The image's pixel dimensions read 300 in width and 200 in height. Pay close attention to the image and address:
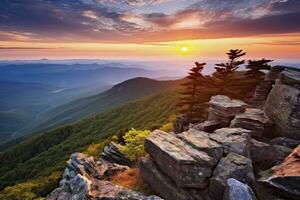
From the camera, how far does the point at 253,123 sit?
1414 inches

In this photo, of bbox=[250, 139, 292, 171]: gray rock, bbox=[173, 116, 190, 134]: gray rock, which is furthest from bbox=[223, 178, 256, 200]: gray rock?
bbox=[173, 116, 190, 134]: gray rock

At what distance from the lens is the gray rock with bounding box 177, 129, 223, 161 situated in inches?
1107

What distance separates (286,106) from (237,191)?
56.9 feet

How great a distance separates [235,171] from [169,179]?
7023 mm

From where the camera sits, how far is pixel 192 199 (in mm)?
26016

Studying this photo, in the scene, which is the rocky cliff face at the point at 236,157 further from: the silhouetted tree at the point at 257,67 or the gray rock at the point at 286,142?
the silhouetted tree at the point at 257,67

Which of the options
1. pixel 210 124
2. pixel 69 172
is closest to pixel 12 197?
pixel 69 172

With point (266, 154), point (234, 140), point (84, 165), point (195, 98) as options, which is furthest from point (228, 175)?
point (195, 98)

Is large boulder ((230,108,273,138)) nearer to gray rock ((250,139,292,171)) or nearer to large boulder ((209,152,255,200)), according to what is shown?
gray rock ((250,139,292,171))

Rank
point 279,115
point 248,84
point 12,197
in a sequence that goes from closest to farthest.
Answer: point 279,115 → point 248,84 → point 12,197

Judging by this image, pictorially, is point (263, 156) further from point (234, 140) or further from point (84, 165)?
point (84, 165)

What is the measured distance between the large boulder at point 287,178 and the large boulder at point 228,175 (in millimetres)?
1351

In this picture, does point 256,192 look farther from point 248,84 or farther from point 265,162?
point 248,84

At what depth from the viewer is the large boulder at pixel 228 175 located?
81.5 ft
